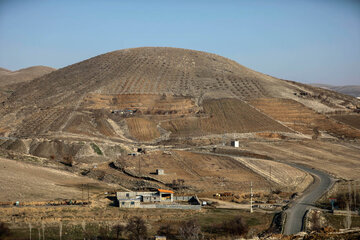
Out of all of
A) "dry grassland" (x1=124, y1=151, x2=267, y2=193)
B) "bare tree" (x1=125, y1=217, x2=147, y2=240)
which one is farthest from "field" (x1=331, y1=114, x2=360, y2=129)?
"bare tree" (x1=125, y1=217, x2=147, y2=240)

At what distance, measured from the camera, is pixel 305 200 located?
147 feet

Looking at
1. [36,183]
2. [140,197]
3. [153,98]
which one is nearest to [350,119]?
[153,98]

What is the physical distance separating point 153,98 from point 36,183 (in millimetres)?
58745

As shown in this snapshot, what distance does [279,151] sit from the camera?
73875 millimetres

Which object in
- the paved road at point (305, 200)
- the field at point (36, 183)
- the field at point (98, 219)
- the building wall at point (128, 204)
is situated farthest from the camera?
the field at point (36, 183)

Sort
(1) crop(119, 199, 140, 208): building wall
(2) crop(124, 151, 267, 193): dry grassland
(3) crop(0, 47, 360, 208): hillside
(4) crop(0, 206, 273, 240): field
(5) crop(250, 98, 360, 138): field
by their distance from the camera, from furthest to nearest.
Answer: (5) crop(250, 98, 360, 138): field → (3) crop(0, 47, 360, 208): hillside → (2) crop(124, 151, 267, 193): dry grassland → (1) crop(119, 199, 140, 208): building wall → (4) crop(0, 206, 273, 240): field

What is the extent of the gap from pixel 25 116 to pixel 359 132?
65.4 meters

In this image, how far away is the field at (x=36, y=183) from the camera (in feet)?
144

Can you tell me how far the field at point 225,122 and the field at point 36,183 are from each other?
119ft

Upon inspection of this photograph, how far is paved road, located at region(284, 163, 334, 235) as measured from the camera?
1399 inches

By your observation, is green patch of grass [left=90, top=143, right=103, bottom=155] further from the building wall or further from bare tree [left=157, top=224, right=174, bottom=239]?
bare tree [left=157, top=224, right=174, bottom=239]

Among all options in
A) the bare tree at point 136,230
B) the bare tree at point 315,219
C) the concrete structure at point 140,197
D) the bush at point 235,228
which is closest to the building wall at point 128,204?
the concrete structure at point 140,197

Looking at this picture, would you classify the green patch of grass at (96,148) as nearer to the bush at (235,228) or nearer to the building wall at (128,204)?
the building wall at (128,204)

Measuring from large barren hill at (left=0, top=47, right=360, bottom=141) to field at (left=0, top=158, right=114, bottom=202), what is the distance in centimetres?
2899
